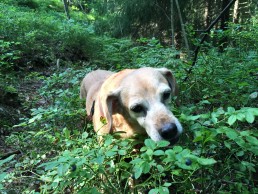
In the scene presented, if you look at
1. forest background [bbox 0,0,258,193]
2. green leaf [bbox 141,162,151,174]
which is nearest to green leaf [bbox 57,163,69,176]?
forest background [bbox 0,0,258,193]

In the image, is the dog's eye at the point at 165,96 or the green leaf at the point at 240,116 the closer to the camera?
the green leaf at the point at 240,116

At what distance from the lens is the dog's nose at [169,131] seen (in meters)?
2.57

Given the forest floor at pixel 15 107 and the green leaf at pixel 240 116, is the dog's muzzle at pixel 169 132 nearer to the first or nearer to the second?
the green leaf at pixel 240 116

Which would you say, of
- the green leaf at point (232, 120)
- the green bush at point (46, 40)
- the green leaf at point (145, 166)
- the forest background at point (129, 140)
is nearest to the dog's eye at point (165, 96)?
the forest background at point (129, 140)

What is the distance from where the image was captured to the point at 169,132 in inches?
102

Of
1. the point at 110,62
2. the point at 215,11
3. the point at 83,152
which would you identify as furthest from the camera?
the point at 215,11

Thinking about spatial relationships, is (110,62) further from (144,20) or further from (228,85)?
(228,85)

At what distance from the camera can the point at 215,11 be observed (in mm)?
11617

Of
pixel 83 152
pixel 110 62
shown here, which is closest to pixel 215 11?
pixel 110 62

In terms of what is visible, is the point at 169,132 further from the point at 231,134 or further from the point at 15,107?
the point at 15,107

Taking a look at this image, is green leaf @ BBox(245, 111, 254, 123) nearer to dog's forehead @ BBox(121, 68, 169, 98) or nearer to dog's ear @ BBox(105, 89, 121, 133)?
dog's forehead @ BBox(121, 68, 169, 98)

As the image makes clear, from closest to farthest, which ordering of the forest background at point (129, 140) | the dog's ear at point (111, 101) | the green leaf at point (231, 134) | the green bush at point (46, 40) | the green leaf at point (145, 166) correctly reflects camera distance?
1. the green leaf at point (145, 166)
2. the green leaf at point (231, 134)
3. the forest background at point (129, 140)
4. the dog's ear at point (111, 101)
5. the green bush at point (46, 40)

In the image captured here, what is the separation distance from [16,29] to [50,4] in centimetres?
1784

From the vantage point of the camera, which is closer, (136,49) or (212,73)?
(212,73)
